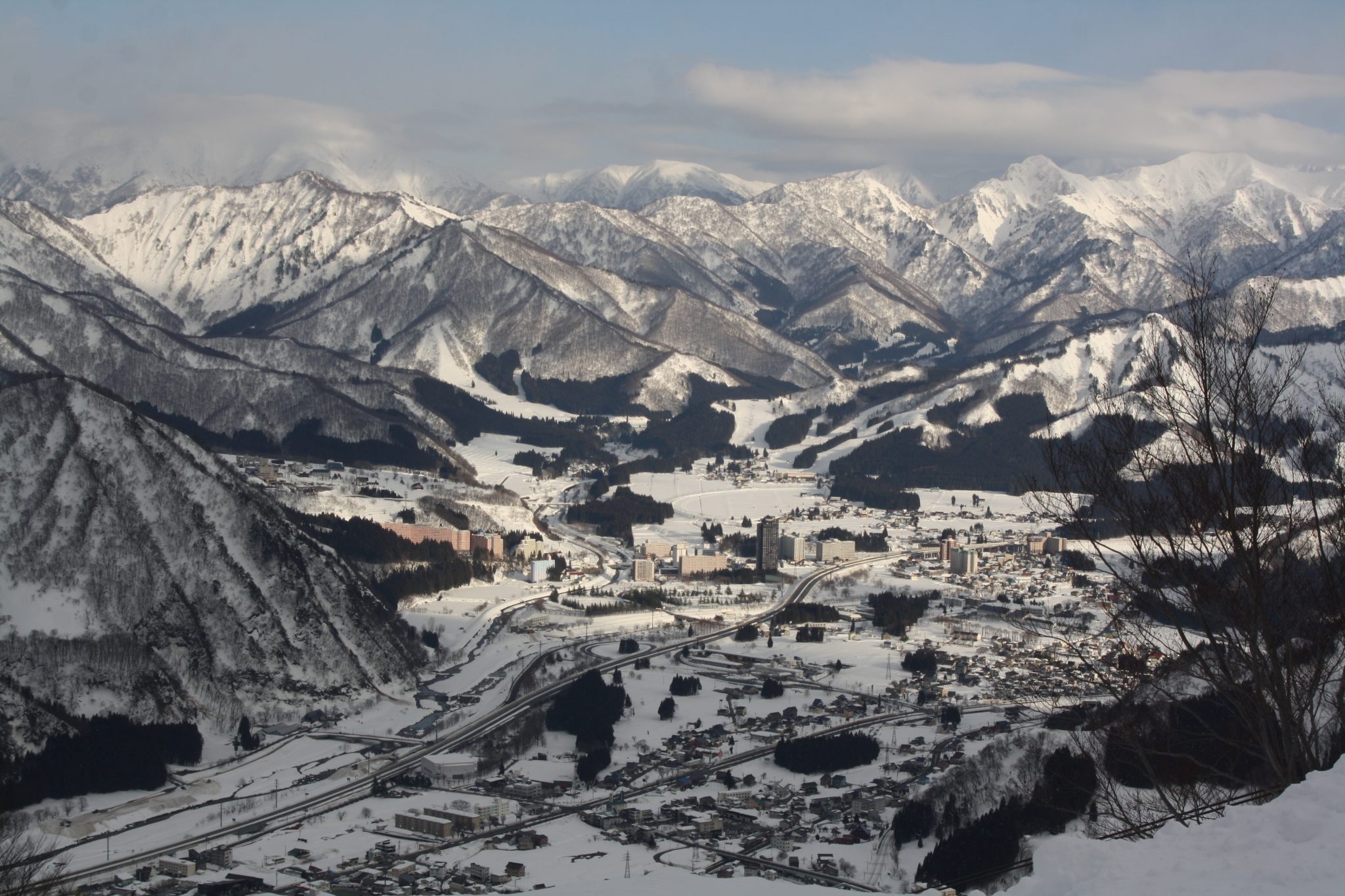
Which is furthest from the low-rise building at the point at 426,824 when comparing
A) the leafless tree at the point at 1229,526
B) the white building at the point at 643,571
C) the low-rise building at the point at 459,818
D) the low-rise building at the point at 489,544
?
the low-rise building at the point at 489,544

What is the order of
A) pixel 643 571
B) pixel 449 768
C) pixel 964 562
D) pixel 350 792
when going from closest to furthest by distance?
pixel 350 792 → pixel 449 768 → pixel 643 571 → pixel 964 562

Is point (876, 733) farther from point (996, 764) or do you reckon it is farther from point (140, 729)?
point (140, 729)

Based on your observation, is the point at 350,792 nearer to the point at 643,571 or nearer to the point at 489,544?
the point at 643,571

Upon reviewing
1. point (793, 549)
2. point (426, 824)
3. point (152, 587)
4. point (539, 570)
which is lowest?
point (426, 824)

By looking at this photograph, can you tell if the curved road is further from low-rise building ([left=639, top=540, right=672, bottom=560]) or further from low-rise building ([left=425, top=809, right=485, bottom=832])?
low-rise building ([left=639, top=540, right=672, bottom=560])

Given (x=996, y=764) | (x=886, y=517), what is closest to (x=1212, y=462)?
(x=996, y=764)

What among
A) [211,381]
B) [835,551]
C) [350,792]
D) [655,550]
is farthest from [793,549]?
[211,381]

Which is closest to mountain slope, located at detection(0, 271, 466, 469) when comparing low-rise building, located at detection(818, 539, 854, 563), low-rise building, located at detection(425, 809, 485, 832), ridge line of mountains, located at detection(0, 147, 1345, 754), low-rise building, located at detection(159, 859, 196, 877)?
ridge line of mountains, located at detection(0, 147, 1345, 754)
